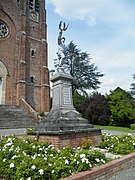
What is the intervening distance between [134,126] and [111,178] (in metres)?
15.7

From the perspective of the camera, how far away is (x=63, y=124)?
276 inches

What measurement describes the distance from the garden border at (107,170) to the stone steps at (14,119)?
14.2m

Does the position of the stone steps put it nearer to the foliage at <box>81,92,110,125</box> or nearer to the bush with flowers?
the foliage at <box>81,92,110,125</box>

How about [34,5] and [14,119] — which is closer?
[14,119]

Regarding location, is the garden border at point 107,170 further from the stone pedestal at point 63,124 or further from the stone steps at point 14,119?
the stone steps at point 14,119

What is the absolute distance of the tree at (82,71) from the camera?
40.6 meters

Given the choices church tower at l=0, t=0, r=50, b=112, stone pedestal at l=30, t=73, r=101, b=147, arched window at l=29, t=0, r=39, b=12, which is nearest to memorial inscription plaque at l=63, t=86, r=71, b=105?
stone pedestal at l=30, t=73, r=101, b=147

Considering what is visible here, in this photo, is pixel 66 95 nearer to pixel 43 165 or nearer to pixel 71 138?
pixel 71 138

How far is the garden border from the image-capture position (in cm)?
364

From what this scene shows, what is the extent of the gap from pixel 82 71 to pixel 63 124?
114ft

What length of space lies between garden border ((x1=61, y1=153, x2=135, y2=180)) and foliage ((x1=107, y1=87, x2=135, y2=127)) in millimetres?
17762

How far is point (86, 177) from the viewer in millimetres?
3662

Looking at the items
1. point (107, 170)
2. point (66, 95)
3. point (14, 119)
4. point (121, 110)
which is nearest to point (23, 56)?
point (14, 119)

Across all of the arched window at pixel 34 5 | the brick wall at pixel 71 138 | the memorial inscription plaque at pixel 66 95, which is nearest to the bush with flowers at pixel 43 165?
the brick wall at pixel 71 138
